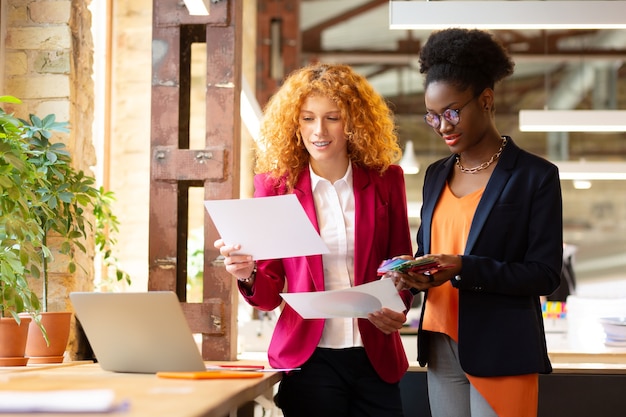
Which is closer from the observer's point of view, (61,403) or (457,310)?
(61,403)

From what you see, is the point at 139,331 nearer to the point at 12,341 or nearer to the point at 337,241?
the point at 337,241

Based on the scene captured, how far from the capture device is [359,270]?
2545 mm

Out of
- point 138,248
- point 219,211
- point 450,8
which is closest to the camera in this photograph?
point 219,211

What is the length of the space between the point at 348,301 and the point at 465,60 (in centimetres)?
72

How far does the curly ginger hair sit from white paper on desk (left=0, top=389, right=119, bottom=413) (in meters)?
1.22

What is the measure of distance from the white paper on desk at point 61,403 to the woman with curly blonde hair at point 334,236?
33.2 inches

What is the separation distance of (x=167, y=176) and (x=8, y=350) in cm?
86

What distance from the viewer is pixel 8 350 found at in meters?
2.87

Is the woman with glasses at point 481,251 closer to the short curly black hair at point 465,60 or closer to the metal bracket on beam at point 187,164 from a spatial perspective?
the short curly black hair at point 465,60

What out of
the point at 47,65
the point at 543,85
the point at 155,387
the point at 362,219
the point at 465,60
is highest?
the point at 543,85

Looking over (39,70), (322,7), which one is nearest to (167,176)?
(39,70)

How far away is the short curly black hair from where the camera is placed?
2.39m

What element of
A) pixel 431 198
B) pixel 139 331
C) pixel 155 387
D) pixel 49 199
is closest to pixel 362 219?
pixel 431 198

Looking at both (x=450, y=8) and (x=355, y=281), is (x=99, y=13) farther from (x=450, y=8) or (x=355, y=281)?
(x=355, y=281)
